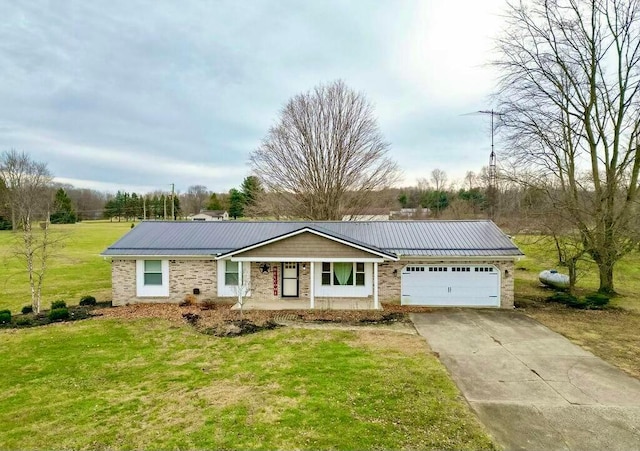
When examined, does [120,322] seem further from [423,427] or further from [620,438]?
[620,438]

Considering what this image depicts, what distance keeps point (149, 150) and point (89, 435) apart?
3078cm

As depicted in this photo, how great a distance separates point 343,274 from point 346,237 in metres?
2.18

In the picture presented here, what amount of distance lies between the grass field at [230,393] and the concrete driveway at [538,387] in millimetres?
617

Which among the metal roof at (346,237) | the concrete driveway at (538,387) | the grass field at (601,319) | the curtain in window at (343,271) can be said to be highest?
the metal roof at (346,237)

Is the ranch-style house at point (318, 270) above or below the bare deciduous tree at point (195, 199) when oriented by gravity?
below

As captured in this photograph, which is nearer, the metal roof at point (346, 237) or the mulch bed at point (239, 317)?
the mulch bed at point (239, 317)

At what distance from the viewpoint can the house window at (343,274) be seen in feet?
53.1

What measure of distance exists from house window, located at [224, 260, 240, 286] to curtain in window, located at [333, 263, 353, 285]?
4593 mm

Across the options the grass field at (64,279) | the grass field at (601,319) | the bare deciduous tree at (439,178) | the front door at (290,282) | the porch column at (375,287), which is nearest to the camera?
the grass field at (601,319)

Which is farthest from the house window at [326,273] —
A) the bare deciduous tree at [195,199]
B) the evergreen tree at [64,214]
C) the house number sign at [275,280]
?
the bare deciduous tree at [195,199]

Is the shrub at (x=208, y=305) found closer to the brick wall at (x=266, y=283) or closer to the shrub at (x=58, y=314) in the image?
the brick wall at (x=266, y=283)

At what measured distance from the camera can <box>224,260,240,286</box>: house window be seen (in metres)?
16.2

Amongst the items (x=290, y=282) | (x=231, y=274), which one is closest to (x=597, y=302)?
(x=290, y=282)

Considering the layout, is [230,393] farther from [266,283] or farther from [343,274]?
[343,274]
